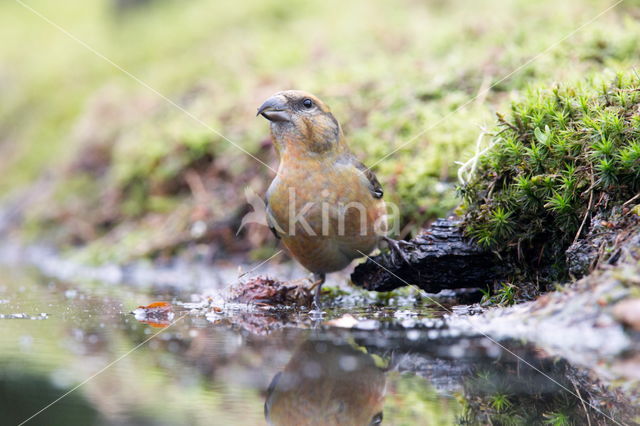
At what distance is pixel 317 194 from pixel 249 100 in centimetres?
518

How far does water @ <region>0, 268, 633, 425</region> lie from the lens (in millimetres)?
2354

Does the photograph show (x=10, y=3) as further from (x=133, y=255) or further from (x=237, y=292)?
(x=237, y=292)

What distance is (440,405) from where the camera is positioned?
2395 mm

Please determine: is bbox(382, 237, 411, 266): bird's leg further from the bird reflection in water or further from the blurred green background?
the bird reflection in water

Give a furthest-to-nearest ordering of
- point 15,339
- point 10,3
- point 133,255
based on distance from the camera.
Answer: point 10,3 < point 133,255 < point 15,339

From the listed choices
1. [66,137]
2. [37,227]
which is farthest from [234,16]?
[37,227]

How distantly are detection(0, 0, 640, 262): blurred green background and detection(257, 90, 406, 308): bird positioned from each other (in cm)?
95

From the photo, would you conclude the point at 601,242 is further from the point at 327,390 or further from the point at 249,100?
the point at 249,100

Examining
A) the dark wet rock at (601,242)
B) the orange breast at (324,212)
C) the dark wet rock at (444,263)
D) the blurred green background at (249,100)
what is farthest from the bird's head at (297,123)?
the dark wet rock at (601,242)

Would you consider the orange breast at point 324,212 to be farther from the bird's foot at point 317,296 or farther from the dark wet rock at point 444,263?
the dark wet rock at point 444,263

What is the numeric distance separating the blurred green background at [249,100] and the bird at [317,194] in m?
0.95

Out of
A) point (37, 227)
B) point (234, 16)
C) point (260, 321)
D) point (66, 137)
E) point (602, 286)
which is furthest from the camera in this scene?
point (234, 16)

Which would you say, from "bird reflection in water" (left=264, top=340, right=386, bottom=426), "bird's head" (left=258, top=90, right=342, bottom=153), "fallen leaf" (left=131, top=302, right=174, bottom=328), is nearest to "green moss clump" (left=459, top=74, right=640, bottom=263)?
"bird's head" (left=258, top=90, right=342, bottom=153)

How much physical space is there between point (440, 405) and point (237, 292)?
2735 mm
